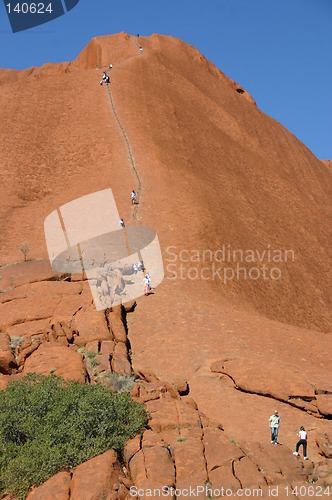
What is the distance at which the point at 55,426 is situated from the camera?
13.2 metres

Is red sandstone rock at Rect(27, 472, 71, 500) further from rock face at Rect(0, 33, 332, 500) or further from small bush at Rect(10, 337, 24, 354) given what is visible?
small bush at Rect(10, 337, 24, 354)

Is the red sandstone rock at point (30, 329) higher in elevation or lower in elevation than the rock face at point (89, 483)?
higher

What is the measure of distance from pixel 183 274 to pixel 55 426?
12.8 metres

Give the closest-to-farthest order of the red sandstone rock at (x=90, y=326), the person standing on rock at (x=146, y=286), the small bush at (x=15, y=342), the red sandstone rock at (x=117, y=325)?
the small bush at (x=15, y=342) < the red sandstone rock at (x=90, y=326) < the red sandstone rock at (x=117, y=325) < the person standing on rock at (x=146, y=286)

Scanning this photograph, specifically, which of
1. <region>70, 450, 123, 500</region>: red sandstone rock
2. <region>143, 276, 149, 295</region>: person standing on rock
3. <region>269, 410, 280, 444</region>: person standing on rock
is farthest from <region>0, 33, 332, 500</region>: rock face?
<region>269, 410, 280, 444</region>: person standing on rock

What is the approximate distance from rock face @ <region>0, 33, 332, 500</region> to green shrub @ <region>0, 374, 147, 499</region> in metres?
0.55

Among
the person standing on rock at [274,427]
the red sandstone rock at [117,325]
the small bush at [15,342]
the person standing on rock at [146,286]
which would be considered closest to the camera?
the person standing on rock at [274,427]

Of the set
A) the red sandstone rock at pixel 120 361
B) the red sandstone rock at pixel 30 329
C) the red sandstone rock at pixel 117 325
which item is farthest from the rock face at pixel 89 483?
the red sandstone rock at pixel 30 329

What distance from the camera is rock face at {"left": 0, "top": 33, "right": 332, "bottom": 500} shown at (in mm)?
12016

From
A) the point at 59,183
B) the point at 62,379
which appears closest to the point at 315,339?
the point at 62,379

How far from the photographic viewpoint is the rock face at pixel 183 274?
39.4ft

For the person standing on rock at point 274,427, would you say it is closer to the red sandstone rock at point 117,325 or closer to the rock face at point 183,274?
the rock face at point 183,274

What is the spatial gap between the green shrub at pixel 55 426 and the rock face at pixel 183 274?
55 cm

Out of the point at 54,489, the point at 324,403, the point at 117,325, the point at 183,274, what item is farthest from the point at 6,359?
the point at 183,274
